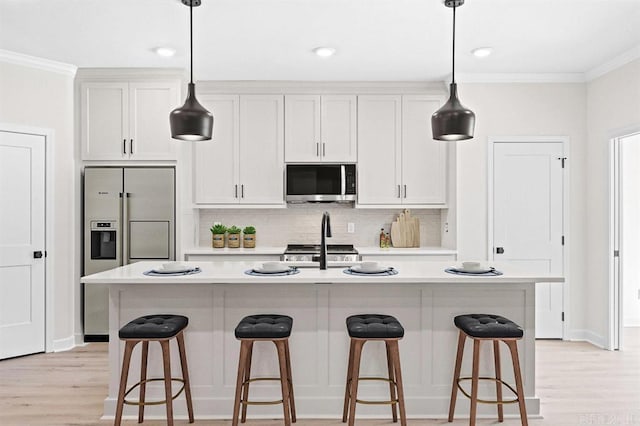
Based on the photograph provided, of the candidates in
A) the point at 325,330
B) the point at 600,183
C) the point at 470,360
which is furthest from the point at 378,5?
the point at 600,183

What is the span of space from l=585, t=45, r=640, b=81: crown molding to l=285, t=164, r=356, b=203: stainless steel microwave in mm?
2464

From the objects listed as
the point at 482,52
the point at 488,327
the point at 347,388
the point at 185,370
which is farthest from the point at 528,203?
the point at 185,370

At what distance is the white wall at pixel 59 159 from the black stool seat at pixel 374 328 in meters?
3.08

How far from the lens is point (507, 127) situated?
15.6 ft


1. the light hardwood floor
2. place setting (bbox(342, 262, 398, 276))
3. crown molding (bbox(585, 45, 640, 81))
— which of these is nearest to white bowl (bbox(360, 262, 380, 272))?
place setting (bbox(342, 262, 398, 276))

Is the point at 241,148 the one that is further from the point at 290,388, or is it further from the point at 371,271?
the point at 290,388

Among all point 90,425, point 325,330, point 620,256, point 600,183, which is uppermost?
point 600,183

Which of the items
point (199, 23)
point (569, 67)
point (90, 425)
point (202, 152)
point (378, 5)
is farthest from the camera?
point (202, 152)

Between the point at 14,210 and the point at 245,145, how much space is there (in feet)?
7.10

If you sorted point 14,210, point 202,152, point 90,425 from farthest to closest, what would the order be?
point 202,152, point 14,210, point 90,425

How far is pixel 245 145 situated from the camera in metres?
4.96

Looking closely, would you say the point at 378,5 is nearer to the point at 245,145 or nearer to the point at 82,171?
the point at 245,145

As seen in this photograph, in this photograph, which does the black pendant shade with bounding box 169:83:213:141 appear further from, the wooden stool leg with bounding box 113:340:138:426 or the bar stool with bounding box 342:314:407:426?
the bar stool with bounding box 342:314:407:426

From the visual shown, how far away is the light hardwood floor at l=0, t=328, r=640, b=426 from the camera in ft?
9.62
